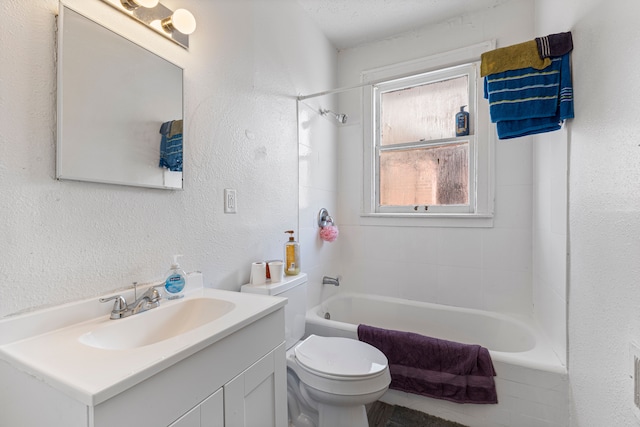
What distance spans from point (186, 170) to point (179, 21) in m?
0.57

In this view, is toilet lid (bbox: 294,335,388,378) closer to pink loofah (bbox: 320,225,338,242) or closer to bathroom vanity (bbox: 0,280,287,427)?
bathroom vanity (bbox: 0,280,287,427)

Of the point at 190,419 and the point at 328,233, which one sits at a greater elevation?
the point at 328,233

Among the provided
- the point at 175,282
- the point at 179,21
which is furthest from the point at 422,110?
the point at 175,282

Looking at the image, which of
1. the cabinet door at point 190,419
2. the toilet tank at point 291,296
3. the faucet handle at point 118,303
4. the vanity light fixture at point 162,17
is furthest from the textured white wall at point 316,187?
the cabinet door at point 190,419

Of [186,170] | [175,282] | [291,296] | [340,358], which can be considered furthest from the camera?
[291,296]

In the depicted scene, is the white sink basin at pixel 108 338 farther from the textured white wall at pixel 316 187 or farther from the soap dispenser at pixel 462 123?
the soap dispenser at pixel 462 123

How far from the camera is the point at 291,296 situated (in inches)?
A: 61.5

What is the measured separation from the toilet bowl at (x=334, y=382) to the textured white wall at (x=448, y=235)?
0.99m

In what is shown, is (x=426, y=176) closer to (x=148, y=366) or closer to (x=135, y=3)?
(x=135, y=3)

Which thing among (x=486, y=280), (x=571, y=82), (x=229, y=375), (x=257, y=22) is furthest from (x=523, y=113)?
(x=229, y=375)

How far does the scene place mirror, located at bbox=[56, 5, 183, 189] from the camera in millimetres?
869

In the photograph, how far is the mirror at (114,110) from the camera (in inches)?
34.2

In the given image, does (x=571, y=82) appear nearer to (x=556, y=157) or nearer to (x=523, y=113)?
(x=523, y=113)

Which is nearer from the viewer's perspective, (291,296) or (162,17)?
(162,17)
